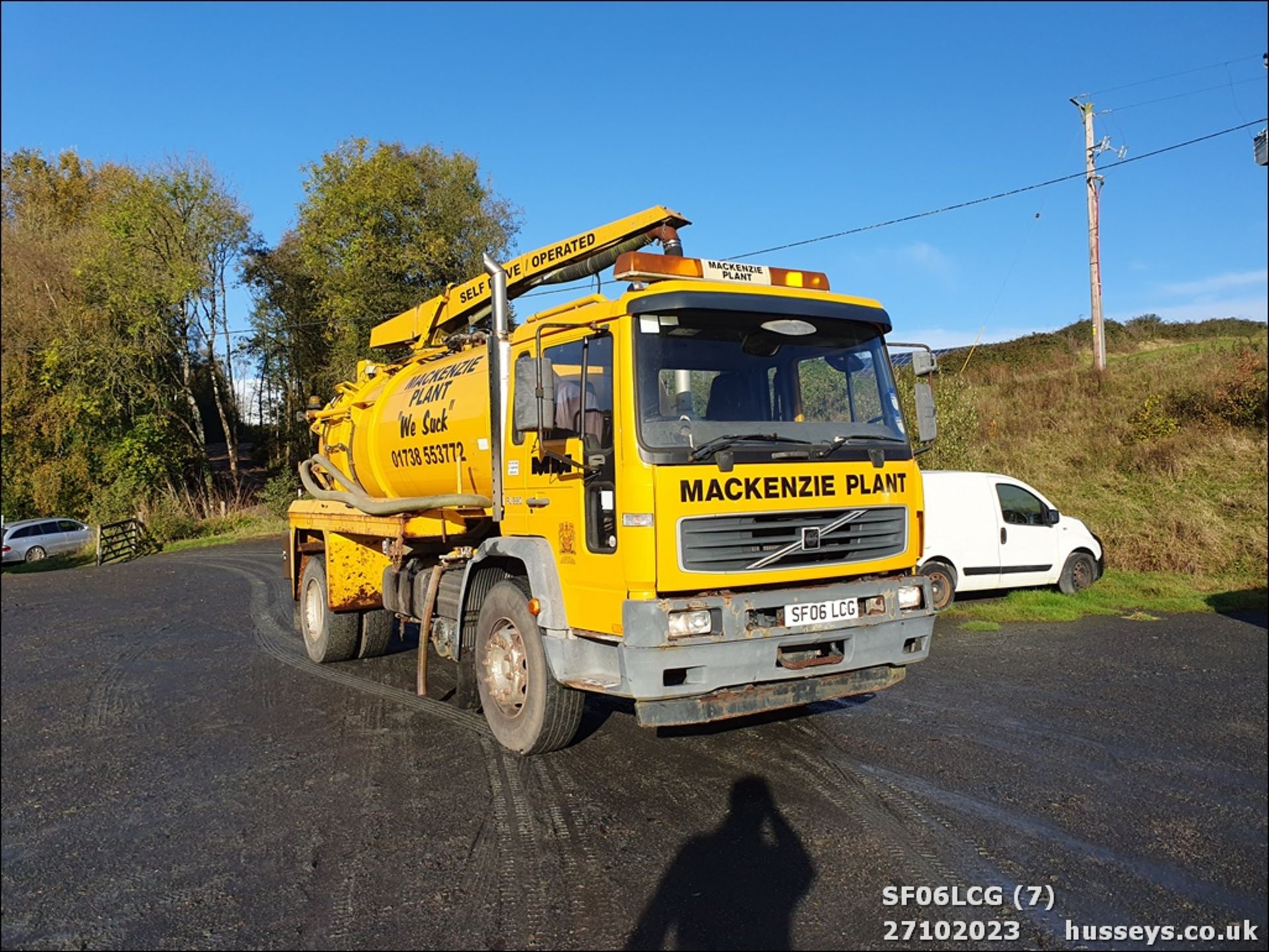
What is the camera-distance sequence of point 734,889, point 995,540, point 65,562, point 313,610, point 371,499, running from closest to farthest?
point 734,889 → point 371,499 → point 313,610 → point 995,540 → point 65,562

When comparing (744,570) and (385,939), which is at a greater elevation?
(744,570)

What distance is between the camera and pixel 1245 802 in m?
4.50

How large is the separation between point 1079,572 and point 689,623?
938 cm

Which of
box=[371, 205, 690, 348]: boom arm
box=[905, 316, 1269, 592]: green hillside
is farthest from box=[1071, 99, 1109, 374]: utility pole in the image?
box=[371, 205, 690, 348]: boom arm

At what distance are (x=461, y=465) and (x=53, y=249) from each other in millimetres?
25535

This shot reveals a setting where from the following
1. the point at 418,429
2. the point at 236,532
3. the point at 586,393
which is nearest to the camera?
the point at 586,393

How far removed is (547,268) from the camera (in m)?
6.86

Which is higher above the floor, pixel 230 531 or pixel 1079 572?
pixel 230 531

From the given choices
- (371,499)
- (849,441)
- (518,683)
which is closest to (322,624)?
(371,499)

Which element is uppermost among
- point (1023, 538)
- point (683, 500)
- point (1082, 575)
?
point (683, 500)

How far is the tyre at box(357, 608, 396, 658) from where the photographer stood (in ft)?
29.4

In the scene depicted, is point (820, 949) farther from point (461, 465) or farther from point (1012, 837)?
point (461, 465)

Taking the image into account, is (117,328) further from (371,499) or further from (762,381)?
(762,381)

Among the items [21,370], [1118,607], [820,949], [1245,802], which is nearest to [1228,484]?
[1118,607]
